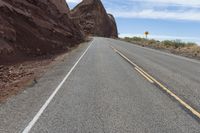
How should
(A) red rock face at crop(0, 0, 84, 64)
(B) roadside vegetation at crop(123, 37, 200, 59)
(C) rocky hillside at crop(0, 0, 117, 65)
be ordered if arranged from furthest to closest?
(B) roadside vegetation at crop(123, 37, 200, 59) < (C) rocky hillside at crop(0, 0, 117, 65) < (A) red rock face at crop(0, 0, 84, 64)

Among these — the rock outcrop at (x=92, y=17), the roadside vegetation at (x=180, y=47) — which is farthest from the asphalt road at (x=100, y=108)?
the rock outcrop at (x=92, y=17)

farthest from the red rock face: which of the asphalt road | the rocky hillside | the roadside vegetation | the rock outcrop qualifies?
the rock outcrop

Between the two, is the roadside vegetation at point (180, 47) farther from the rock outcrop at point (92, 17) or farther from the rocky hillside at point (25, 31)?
the rock outcrop at point (92, 17)

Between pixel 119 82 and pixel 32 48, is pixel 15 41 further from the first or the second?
pixel 119 82

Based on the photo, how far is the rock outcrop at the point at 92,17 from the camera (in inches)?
5454

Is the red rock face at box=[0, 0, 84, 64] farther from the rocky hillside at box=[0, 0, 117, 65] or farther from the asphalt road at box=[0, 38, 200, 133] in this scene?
the asphalt road at box=[0, 38, 200, 133]

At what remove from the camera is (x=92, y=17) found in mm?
142750

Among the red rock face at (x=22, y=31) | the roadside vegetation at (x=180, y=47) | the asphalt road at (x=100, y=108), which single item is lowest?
the roadside vegetation at (x=180, y=47)

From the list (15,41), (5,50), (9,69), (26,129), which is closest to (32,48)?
(15,41)

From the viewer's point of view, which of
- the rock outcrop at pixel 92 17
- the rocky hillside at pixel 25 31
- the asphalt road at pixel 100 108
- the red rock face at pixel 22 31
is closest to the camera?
the asphalt road at pixel 100 108

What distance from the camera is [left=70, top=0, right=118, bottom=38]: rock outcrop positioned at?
139 meters

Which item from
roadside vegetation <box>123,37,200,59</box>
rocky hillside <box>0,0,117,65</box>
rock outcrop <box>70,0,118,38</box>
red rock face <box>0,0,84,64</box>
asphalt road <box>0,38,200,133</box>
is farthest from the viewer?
rock outcrop <box>70,0,118,38</box>

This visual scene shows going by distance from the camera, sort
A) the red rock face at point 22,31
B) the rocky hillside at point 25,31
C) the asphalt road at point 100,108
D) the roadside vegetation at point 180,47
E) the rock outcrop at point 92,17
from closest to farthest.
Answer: the asphalt road at point 100,108 < the red rock face at point 22,31 < the rocky hillside at point 25,31 < the roadside vegetation at point 180,47 < the rock outcrop at point 92,17

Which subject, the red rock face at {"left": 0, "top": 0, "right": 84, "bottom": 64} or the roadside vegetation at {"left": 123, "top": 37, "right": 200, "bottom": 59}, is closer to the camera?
the red rock face at {"left": 0, "top": 0, "right": 84, "bottom": 64}
